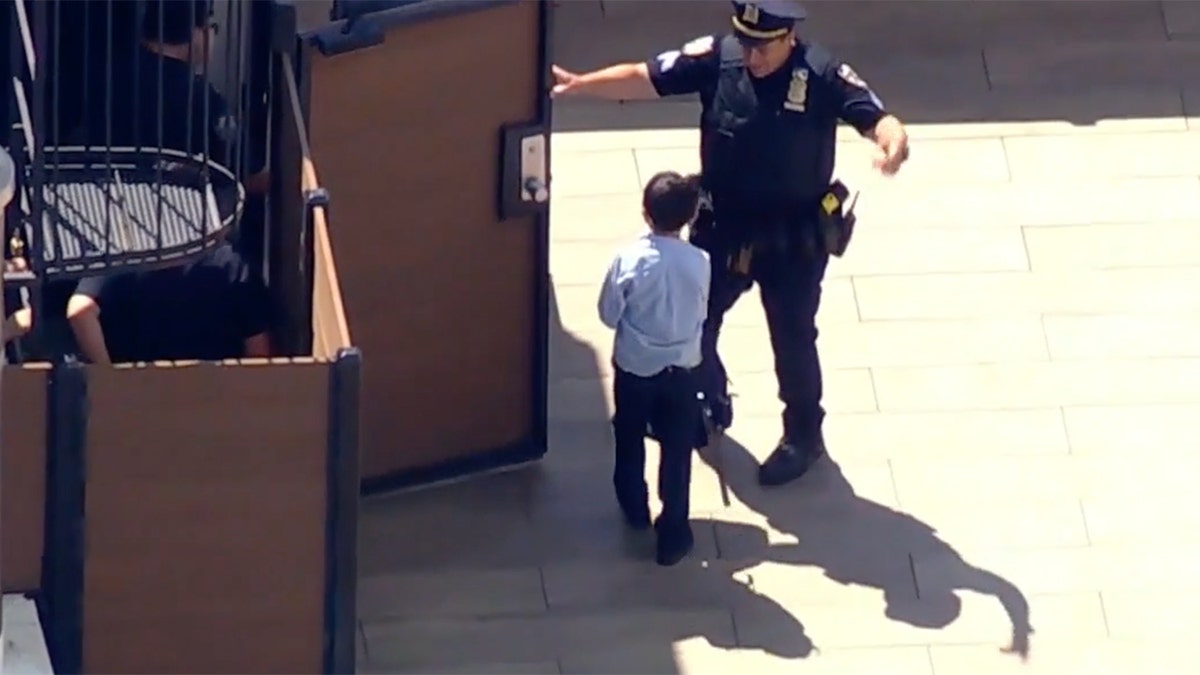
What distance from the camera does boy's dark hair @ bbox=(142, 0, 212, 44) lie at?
660cm

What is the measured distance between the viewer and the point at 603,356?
824 cm

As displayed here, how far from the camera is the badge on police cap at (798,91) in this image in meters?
7.24

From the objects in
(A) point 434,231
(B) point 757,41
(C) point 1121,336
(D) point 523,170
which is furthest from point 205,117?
(C) point 1121,336

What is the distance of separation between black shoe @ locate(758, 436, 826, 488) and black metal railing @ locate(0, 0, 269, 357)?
1737 mm

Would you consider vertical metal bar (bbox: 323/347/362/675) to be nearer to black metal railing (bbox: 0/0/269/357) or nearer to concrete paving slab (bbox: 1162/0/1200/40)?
black metal railing (bbox: 0/0/269/357)

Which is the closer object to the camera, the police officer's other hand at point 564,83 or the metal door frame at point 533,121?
the metal door frame at point 533,121

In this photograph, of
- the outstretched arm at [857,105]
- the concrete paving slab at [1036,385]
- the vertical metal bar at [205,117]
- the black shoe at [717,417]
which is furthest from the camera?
the concrete paving slab at [1036,385]

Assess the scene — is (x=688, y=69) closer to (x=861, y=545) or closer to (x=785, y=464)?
(x=785, y=464)

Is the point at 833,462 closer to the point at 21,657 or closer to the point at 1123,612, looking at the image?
the point at 1123,612

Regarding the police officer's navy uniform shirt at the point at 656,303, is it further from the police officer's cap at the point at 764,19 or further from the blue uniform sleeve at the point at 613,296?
the police officer's cap at the point at 764,19

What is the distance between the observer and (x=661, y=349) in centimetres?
717

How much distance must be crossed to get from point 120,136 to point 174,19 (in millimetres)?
376

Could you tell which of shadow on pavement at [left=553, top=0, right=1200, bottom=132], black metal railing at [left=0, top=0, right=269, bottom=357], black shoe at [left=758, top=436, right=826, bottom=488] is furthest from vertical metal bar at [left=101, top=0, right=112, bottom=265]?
shadow on pavement at [left=553, top=0, right=1200, bottom=132]

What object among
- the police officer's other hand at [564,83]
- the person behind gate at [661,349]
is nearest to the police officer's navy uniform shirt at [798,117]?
the person behind gate at [661,349]
